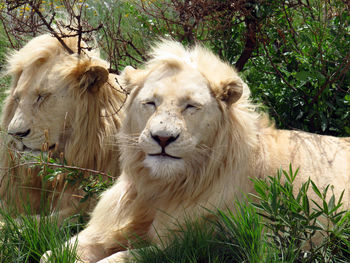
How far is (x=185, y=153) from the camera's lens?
9.82ft

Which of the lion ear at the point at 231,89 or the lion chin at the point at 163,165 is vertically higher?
the lion ear at the point at 231,89

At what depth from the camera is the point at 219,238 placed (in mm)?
3057

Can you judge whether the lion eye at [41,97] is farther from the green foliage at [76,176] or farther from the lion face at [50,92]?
the green foliage at [76,176]

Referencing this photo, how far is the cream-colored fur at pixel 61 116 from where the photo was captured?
3.93 m

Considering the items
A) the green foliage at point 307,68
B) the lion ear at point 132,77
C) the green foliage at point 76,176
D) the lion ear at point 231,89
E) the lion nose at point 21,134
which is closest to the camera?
the lion ear at point 231,89

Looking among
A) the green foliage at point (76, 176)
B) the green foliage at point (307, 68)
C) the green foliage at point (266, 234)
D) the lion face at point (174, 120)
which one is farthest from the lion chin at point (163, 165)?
the green foliage at point (307, 68)

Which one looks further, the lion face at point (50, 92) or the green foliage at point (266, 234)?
the lion face at point (50, 92)

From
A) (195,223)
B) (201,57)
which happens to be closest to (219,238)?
(195,223)

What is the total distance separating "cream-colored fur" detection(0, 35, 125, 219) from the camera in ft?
12.9

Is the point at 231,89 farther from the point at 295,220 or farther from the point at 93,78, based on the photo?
the point at 93,78

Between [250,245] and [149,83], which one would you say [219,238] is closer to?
[250,245]

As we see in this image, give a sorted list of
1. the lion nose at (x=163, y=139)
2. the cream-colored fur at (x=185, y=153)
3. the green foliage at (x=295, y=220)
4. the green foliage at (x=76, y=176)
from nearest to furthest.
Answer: the green foliage at (x=295, y=220), the lion nose at (x=163, y=139), the cream-colored fur at (x=185, y=153), the green foliage at (x=76, y=176)

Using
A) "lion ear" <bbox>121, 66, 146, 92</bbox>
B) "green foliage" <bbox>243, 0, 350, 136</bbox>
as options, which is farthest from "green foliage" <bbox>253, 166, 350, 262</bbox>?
"green foliage" <bbox>243, 0, 350, 136</bbox>

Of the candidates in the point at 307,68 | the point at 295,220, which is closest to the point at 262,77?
the point at 307,68
